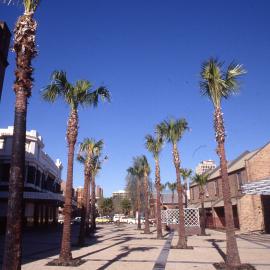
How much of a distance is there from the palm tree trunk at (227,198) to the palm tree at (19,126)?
9094 mm

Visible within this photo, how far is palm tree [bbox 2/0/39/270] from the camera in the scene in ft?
25.6

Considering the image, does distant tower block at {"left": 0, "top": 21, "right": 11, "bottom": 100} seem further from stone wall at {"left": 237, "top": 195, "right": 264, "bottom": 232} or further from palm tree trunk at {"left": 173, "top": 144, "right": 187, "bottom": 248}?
stone wall at {"left": 237, "top": 195, "right": 264, "bottom": 232}

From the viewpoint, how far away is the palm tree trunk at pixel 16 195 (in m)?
7.75

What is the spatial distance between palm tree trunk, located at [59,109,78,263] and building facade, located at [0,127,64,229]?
2138 cm

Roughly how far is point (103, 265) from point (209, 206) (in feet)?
117

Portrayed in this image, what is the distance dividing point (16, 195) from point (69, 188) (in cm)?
855

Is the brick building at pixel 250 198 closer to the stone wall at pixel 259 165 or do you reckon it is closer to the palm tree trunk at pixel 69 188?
the stone wall at pixel 259 165

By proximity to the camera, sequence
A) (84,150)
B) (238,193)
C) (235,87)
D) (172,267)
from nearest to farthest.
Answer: (172,267)
(235,87)
(84,150)
(238,193)

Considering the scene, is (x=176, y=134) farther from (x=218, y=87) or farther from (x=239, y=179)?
(x=239, y=179)

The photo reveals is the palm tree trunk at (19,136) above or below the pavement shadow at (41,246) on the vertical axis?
above

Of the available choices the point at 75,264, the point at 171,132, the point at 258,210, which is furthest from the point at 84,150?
the point at 258,210

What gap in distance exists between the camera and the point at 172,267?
14.7 metres

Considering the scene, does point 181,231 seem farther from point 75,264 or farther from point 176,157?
point 75,264

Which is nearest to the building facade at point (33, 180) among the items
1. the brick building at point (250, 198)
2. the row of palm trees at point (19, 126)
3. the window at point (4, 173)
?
the window at point (4, 173)
